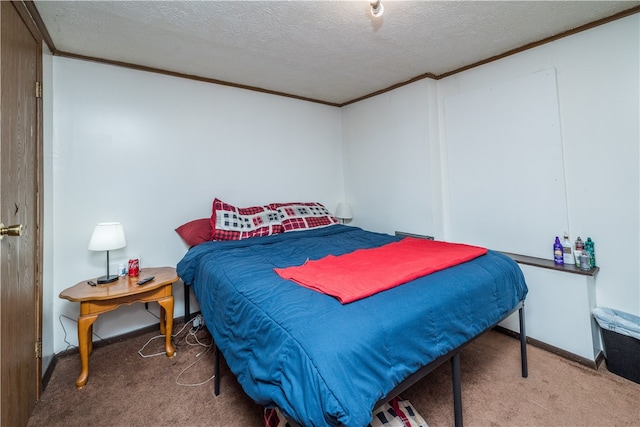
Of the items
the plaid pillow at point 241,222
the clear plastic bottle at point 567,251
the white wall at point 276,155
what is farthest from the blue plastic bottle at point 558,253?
the plaid pillow at point 241,222

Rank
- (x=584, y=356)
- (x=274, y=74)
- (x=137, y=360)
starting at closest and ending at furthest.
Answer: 1. (x=584, y=356)
2. (x=137, y=360)
3. (x=274, y=74)

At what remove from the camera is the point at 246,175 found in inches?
121

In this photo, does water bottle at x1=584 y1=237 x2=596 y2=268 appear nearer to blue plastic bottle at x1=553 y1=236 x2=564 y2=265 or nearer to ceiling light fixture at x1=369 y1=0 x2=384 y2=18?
blue plastic bottle at x1=553 y1=236 x2=564 y2=265

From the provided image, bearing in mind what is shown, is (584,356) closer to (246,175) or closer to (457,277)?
(457,277)

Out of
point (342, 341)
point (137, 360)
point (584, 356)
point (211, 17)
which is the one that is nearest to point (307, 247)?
point (342, 341)

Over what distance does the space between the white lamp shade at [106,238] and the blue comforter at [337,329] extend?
84 centimetres

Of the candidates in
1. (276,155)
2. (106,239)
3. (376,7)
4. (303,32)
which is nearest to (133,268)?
(106,239)

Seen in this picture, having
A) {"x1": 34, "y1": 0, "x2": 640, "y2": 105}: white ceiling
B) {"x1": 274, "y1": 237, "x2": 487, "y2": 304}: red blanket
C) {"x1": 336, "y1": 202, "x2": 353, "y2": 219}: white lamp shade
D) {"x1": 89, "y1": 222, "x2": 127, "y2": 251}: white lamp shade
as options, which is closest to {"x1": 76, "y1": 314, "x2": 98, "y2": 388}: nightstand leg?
{"x1": 89, "y1": 222, "x2": 127, "y2": 251}: white lamp shade

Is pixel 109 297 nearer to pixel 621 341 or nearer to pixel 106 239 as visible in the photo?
pixel 106 239

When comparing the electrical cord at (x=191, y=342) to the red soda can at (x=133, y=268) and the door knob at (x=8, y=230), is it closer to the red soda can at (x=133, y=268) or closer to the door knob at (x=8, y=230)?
the red soda can at (x=133, y=268)

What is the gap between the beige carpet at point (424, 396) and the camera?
151cm

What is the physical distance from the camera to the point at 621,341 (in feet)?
5.86

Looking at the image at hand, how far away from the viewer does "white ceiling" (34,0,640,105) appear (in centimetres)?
172

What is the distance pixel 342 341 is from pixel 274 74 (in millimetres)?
2597
